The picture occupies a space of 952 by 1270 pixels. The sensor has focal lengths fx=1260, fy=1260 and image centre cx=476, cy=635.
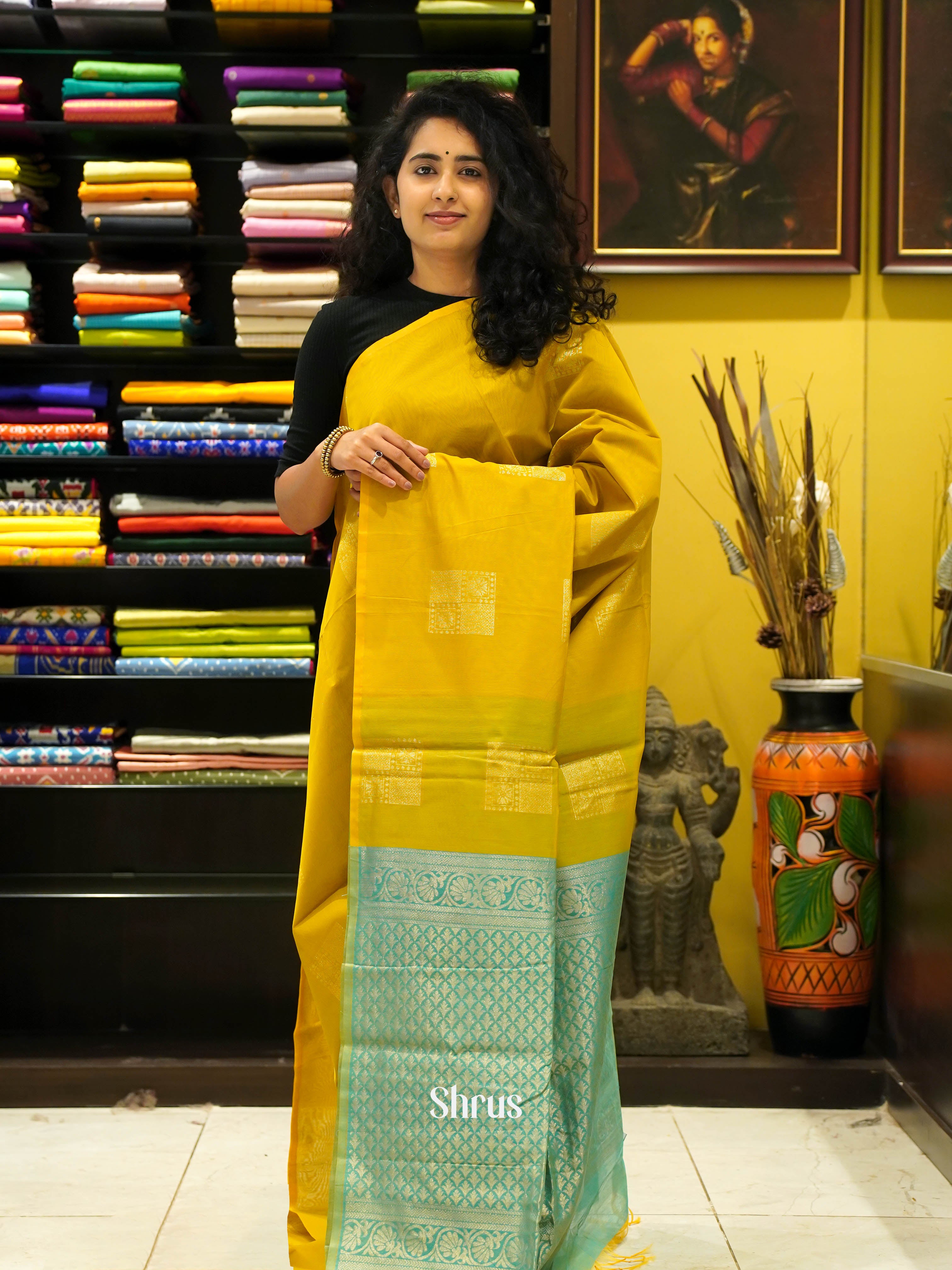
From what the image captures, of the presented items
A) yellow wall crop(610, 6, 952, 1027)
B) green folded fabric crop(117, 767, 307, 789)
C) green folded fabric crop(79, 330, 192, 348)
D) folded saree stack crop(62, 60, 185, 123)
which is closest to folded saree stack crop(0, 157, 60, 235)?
folded saree stack crop(62, 60, 185, 123)

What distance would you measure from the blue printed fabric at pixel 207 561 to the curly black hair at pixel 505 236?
1061mm

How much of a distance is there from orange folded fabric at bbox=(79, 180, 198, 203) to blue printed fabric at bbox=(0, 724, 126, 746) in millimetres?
1184

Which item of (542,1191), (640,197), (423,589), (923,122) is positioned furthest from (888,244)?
(542,1191)

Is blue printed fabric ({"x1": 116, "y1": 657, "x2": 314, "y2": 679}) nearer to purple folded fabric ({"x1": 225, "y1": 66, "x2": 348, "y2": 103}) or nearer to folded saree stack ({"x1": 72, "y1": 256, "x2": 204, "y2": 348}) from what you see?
folded saree stack ({"x1": 72, "y1": 256, "x2": 204, "y2": 348})

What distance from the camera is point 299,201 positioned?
277 centimetres

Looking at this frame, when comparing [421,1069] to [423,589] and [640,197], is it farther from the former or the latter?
[640,197]

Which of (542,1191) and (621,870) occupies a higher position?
(621,870)

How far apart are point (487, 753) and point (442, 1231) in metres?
0.62

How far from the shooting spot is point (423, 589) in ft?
5.47

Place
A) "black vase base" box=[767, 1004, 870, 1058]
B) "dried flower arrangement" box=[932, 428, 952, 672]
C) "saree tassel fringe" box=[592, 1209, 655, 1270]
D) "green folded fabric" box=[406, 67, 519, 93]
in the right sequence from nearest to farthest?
"saree tassel fringe" box=[592, 1209, 655, 1270], "dried flower arrangement" box=[932, 428, 952, 672], "green folded fabric" box=[406, 67, 519, 93], "black vase base" box=[767, 1004, 870, 1058]

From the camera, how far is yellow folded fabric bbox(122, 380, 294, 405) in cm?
283

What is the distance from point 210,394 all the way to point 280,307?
249mm

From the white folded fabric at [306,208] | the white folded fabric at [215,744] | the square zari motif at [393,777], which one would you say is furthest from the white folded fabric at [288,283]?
the square zari motif at [393,777]

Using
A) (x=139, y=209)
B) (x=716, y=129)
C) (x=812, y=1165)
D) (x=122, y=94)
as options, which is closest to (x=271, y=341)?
(x=139, y=209)
